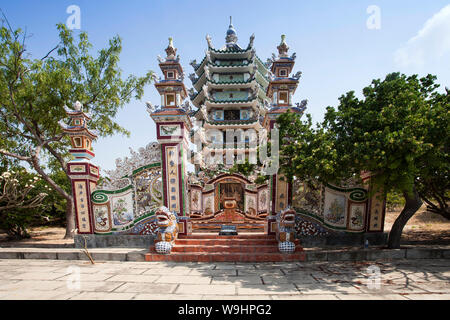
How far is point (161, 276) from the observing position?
4863mm

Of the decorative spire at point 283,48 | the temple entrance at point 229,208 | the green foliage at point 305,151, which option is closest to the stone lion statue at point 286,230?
the green foliage at point 305,151

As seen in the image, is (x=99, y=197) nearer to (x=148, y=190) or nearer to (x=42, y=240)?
(x=148, y=190)

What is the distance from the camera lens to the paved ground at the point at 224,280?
153 inches

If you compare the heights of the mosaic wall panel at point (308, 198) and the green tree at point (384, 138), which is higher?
the green tree at point (384, 138)

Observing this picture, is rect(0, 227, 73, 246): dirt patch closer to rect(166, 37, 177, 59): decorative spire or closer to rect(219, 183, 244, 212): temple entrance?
rect(219, 183, 244, 212): temple entrance

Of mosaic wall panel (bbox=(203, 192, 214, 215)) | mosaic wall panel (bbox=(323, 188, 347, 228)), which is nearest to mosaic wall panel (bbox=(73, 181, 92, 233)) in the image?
mosaic wall panel (bbox=(203, 192, 214, 215))

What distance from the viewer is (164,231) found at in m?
6.33

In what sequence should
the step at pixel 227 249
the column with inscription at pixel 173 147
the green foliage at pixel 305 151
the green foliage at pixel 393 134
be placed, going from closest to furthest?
the green foliage at pixel 393 134, the green foliage at pixel 305 151, the step at pixel 227 249, the column with inscription at pixel 173 147

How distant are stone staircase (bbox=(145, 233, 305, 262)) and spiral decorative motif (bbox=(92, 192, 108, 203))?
93.1 inches

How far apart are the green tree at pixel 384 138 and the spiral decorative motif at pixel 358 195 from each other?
3.32 ft

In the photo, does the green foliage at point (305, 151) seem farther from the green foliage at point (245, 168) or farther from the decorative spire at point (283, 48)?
the green foliage at point (245, 168)

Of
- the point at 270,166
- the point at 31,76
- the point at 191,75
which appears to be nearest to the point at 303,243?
the point at 270,166

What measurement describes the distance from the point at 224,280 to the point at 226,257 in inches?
54.1

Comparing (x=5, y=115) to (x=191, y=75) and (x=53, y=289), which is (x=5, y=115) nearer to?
(x=53, y=289)
